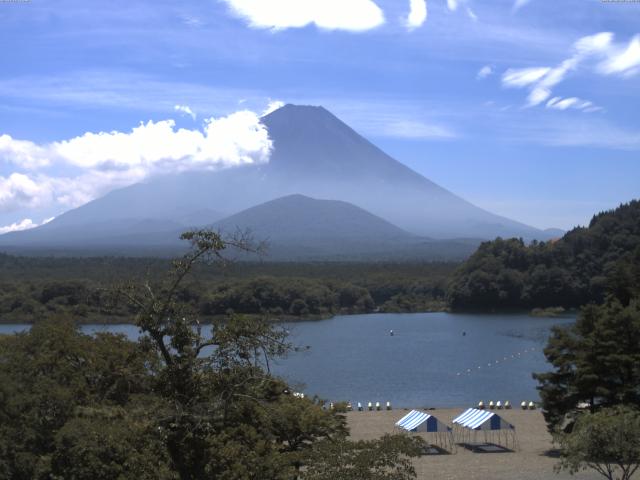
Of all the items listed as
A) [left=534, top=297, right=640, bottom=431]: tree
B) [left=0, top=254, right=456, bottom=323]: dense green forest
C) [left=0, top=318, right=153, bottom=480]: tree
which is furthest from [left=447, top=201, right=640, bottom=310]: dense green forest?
[left=0, top=318, right=153, bottom=480]: tree

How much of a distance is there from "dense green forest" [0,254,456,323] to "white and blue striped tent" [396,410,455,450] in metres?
23.9

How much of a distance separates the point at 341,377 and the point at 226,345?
24.0m

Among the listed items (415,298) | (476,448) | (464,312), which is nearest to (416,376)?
(476,448)

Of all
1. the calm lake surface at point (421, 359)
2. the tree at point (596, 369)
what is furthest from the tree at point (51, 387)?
the tree at point (596, 369)

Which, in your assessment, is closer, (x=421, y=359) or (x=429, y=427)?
(x=429, y=427)

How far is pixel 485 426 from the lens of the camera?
17031mm

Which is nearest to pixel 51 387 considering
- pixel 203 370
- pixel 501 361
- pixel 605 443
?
pixel 203 370

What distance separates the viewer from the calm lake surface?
26719 millimetres

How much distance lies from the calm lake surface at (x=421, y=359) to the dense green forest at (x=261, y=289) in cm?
288

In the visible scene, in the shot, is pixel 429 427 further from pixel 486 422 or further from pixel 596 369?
pixel 596 369

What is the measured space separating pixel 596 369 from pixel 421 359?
1947 cm

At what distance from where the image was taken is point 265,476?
705 cm

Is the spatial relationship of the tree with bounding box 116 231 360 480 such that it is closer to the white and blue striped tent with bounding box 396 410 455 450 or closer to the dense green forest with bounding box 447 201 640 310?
the white and blue striped tent with bounding box 396 410 455 450

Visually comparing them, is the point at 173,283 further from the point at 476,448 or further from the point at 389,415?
the point at 389,415
